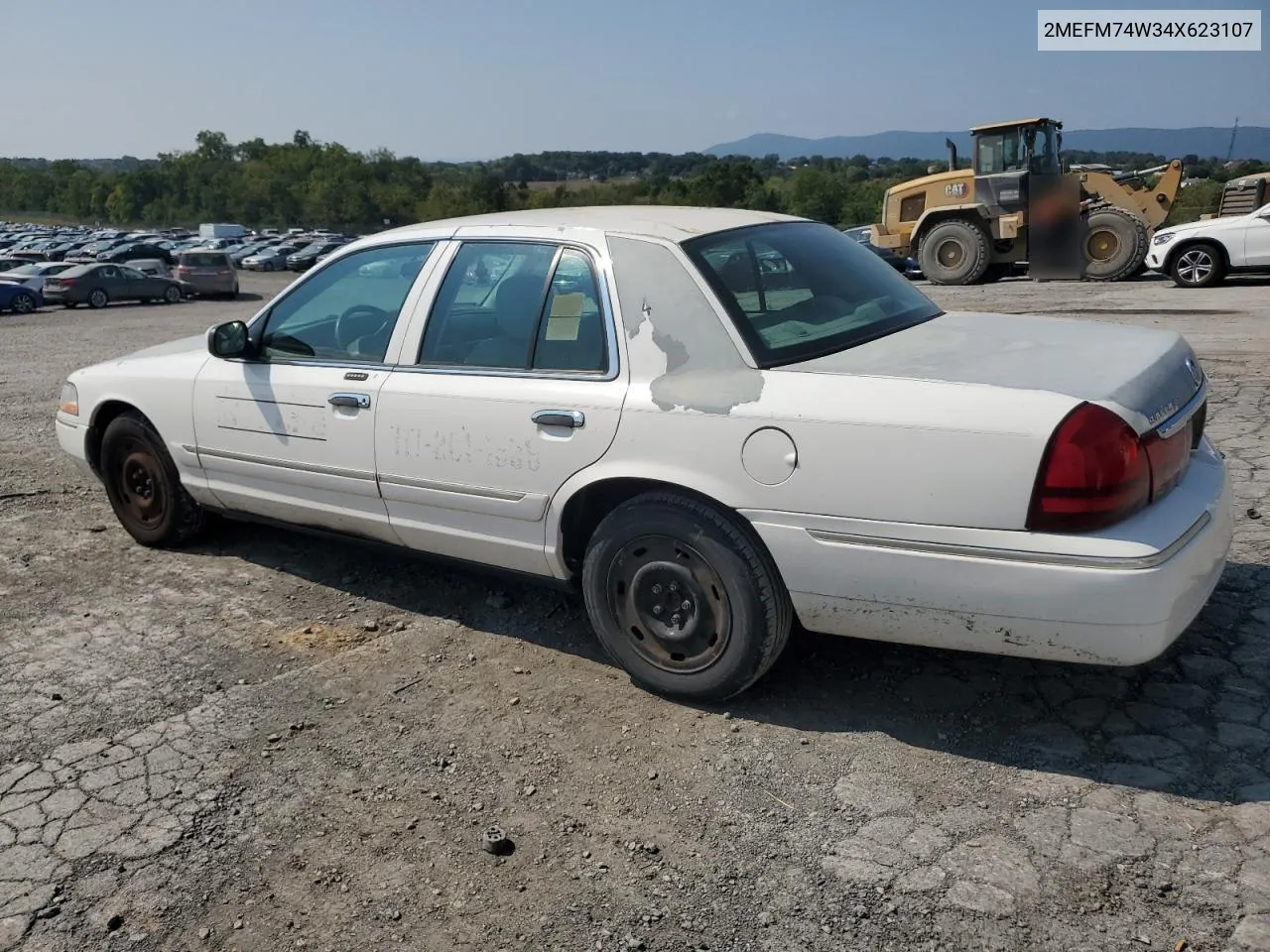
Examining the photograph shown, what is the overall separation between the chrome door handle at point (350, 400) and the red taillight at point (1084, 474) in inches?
98.8

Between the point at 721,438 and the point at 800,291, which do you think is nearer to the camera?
the point at 721,438

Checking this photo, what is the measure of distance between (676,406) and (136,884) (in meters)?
2.02

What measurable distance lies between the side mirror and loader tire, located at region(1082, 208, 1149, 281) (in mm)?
17013

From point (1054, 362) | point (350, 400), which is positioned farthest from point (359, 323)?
point (1054, 362)

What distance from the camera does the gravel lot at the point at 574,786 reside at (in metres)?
2.65

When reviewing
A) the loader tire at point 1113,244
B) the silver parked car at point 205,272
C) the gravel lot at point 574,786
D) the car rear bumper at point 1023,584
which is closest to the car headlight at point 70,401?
the gravel lot at point 574,786

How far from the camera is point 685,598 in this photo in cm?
362

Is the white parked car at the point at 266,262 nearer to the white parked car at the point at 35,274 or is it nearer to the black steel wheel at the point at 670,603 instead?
the white parked car at the point at 35,274

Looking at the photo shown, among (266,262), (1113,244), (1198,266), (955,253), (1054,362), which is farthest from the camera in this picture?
(266,262)

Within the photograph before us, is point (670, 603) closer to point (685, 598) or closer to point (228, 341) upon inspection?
point (685, 598)

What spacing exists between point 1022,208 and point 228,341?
16.9 metres

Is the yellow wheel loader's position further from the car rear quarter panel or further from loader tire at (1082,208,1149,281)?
the car rear quarter panel

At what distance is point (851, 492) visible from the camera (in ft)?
10.4

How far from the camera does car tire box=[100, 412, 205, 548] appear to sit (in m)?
5.29
